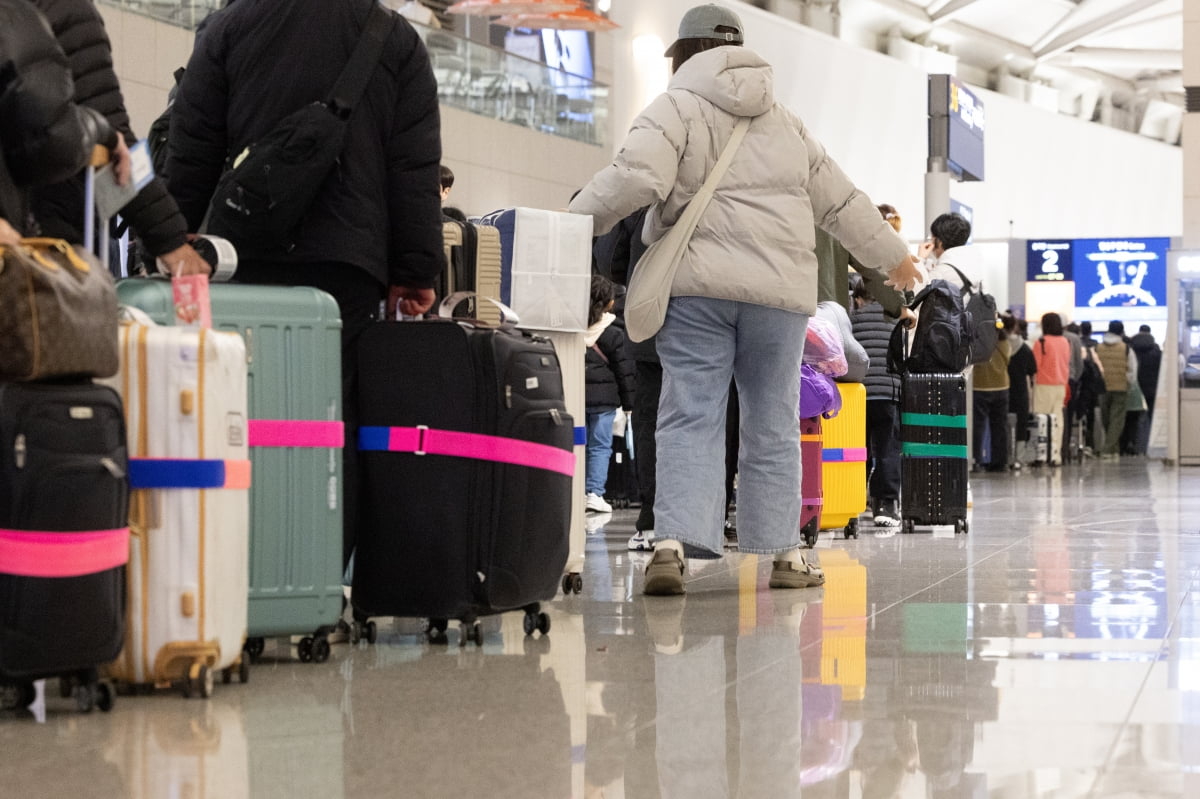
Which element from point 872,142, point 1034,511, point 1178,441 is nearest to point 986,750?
point 1034,511

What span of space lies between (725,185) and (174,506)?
237 cm

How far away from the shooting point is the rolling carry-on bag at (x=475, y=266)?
16.1 ft

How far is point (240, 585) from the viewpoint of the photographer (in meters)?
3.32

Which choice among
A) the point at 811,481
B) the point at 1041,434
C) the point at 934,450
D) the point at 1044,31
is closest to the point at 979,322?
the point at 934,450

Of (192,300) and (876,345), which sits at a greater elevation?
(876,345)

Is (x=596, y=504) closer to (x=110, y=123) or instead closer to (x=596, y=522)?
(x=596, y=522)

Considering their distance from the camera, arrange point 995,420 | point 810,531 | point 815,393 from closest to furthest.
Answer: point 815,393 → point 810,531 → point 995,420

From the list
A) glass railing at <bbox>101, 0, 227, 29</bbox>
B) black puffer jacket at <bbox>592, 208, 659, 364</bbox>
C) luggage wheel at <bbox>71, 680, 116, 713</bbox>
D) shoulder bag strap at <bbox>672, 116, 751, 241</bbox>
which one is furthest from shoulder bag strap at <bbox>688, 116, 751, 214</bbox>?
glass railing at <bbox>101, 0, 227, 29</bbox>

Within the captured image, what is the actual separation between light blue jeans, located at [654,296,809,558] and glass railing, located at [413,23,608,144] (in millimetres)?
13358

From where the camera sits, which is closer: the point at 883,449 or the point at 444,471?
the point at 444,471

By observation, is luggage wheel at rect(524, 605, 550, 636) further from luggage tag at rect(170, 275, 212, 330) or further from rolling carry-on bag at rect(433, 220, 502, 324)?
luggage tag at rect(170, 275, 212, 330)

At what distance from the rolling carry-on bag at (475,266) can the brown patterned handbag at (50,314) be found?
6.50 ft

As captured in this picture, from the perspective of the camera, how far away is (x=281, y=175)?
3801 mm

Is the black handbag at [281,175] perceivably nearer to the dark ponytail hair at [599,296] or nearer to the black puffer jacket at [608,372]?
the dark ponytail hair at [599,296]
